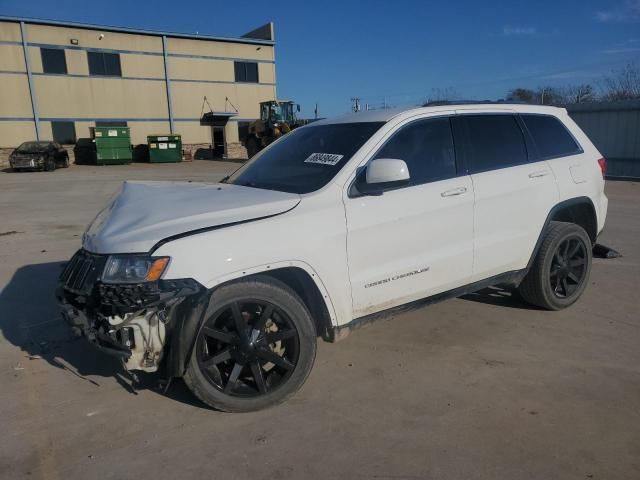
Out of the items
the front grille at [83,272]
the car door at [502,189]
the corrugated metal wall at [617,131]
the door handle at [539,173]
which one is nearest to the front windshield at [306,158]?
the car door at [502,189]

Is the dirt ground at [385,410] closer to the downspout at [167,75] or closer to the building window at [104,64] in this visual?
the building window at [104,64]

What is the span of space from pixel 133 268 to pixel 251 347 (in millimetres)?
812

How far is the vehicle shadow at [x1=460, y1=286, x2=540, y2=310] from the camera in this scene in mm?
4812

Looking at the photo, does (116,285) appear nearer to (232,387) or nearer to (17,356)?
(232,387)

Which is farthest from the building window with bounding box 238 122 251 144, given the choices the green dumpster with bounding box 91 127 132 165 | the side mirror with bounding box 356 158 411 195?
the side mirror with bounding box 356 158 411 195

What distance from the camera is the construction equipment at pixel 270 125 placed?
96.1 feet

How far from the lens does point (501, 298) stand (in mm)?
5008

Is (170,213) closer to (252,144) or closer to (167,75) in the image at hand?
(252,144)

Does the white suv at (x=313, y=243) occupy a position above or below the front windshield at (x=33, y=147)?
below

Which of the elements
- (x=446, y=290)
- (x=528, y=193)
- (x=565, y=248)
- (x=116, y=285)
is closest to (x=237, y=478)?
(x=116, y=285)

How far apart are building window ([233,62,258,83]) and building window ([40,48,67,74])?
1158 cm

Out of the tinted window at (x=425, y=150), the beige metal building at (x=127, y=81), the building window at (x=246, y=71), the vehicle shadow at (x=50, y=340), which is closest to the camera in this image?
the vehicle shadow at (x=50, y=340)

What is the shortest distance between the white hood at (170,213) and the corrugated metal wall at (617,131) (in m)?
17.1

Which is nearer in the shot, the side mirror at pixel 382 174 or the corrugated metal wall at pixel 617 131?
the side mirror at pixel 382 174
